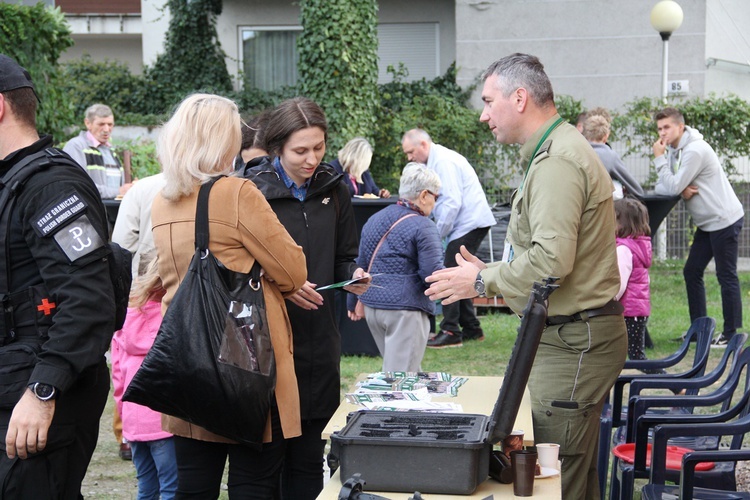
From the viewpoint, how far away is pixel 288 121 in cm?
408

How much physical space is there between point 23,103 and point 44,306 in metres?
0.66

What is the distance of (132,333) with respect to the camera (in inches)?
181

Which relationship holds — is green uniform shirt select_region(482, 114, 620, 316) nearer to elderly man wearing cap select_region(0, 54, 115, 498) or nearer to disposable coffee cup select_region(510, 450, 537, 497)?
disposable coffee cup select_region(510, 450, 537, 497)

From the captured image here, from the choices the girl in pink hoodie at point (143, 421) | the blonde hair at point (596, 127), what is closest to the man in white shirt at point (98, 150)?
the blonde hair at point (596, 127)

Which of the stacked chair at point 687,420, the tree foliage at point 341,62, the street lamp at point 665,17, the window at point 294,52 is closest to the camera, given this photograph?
the stacked chair at point 687,420

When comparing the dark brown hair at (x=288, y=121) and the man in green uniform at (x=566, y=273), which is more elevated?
the dark brown hair at (x=288, y=121)

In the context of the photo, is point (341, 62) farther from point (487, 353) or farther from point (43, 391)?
point (43, 391)

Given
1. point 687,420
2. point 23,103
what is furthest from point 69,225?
point 687,420

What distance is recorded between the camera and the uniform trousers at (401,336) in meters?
5.78

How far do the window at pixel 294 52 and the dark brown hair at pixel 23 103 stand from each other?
15951 millimetres

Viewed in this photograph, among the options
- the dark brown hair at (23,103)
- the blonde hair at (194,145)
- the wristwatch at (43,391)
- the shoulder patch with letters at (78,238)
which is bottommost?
the wristwatch at (43,391)

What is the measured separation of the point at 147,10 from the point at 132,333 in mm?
17447

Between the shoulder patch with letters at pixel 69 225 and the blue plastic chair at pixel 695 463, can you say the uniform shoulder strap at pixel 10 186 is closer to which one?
the shoulder patch with letters at pixel 69 225

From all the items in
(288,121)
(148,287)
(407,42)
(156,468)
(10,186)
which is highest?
(407,42)
